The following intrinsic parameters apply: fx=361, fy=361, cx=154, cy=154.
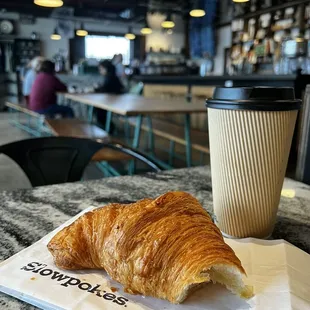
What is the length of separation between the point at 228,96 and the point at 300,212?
1.35 feet

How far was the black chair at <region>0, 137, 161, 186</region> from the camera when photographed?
1.44 meters

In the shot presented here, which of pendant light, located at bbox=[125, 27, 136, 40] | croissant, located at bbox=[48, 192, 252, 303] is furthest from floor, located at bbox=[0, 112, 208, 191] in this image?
pendant light, located at bbox=[125, 27, 136, 40]

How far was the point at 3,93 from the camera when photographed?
13.1 metres

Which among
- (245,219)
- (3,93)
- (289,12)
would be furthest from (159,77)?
(3,93)

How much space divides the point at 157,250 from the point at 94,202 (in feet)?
1.51

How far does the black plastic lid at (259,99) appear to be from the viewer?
571 millimetres

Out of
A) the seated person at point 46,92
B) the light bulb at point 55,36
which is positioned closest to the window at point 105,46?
the light bulb at point 55,36

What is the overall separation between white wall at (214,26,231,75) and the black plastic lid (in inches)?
456

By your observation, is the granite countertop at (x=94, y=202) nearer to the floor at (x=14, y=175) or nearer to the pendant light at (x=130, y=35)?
the floor at (x=14, y=175)

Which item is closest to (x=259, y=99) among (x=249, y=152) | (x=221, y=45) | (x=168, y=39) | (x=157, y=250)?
(x=249, y=152)

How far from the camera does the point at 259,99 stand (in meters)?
0.58

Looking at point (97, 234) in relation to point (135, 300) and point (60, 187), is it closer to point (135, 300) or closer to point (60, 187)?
point (135, 300)

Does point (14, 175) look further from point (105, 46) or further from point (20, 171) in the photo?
point (105, 46)

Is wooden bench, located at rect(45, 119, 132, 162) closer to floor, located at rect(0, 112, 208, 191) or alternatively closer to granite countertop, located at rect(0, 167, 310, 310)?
floor, located at rect(0, 112, 208, 191)
